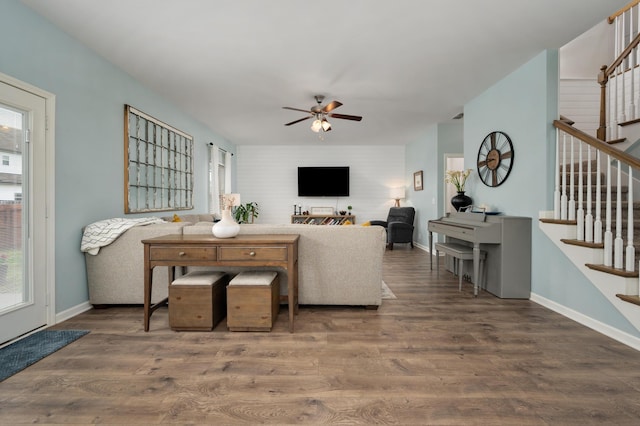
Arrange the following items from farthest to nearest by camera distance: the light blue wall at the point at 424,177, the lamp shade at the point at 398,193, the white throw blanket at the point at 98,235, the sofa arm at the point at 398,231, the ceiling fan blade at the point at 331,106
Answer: the lamp shade at the point at 398,193, the sofa arm at the point at 398,231, the light blue wall at the point at 424,177, the ceiling fan blade at the point at 331,106, the white throw blanket at the point at 98,235

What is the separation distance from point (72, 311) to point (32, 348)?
66 cm

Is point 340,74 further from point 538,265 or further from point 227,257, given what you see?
point 538,265

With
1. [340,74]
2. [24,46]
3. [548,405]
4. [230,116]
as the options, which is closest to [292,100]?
[340,74]

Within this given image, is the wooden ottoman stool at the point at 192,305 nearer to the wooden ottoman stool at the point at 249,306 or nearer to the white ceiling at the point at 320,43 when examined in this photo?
the wooden ottoman stool at the point at 249,306

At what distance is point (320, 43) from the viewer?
296 cm

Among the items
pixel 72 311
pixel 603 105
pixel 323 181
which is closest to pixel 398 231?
pixel 323 181

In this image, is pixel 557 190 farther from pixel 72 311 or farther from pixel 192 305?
pixel 72 311

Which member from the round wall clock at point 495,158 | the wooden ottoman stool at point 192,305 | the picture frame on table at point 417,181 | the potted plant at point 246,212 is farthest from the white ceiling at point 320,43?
the potted plant at point 246,212

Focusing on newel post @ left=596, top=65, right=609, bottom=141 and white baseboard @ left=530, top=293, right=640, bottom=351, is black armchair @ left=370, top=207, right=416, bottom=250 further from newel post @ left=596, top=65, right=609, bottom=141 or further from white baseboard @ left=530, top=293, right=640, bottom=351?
newel post @ left=596, top=65, right=609, bottom=141

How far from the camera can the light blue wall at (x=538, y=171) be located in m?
2.72

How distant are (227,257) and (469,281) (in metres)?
3.17

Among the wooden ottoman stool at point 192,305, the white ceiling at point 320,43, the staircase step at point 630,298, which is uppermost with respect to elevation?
the white ceiling at point 320,43

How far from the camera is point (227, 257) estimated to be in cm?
243

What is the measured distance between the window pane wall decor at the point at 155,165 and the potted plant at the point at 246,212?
6.45ft
